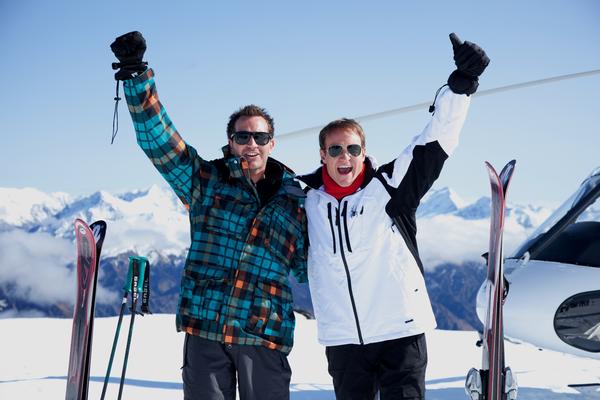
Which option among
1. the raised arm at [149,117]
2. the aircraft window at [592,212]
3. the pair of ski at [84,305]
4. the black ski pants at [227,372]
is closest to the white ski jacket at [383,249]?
the black ski pants at [227,372]

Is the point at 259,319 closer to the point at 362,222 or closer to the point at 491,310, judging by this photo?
the point at 362,222

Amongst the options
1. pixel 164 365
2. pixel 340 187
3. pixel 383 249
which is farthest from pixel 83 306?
pixel 164 365

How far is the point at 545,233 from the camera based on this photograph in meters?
5.49

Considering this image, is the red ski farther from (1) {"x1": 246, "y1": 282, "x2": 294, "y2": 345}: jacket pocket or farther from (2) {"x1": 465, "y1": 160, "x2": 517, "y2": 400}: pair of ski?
(2) {"x1": 465, "y1": 160, "x2": 517, "y2": 400}: pair of ski

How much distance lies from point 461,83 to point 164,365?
17.3 feet

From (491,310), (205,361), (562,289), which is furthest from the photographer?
(562,289)

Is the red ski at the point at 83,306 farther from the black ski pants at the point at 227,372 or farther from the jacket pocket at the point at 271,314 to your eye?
the jacket pocket at the point at 271,314

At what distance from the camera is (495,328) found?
11.2 ft

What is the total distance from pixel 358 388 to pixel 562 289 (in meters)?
2.59

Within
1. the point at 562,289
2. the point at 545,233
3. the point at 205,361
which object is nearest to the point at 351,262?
the point at 205,361

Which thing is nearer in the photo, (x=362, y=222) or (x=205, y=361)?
(x=205, y=361)

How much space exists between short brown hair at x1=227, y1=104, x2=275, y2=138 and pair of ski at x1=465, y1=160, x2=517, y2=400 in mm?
1246

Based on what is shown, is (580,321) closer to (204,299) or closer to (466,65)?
(466,65)

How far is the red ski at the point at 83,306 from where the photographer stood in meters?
3.15
